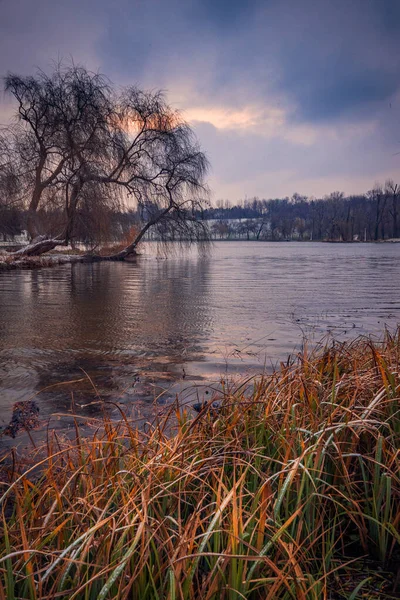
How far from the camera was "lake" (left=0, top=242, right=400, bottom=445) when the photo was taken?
4.96 metres

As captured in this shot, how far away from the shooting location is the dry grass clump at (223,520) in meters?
1.63

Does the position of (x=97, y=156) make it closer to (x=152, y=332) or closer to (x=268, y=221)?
(x=152, y=332)

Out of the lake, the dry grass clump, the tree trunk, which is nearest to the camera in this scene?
the dry grass clump

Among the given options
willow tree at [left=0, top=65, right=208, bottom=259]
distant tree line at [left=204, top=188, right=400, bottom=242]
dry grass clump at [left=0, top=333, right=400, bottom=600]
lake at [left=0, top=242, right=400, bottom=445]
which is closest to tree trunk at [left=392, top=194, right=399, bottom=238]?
distant tree line at [left=204, top=188, right=400, bottom=242]

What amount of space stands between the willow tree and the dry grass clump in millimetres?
23878

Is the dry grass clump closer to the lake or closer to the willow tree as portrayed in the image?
the lake

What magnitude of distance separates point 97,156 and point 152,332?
19917 mm

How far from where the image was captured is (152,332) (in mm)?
8352

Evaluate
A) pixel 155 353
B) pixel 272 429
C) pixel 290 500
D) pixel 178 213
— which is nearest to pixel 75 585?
pixel 290 500

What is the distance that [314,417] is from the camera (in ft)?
9.43

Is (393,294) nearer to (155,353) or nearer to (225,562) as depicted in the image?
(155,353)

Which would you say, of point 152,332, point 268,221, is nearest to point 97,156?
point 152,332

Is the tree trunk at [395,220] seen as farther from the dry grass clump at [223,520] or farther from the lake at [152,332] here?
the dry grass clump at [223,520]

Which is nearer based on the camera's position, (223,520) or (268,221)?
(223,520)
